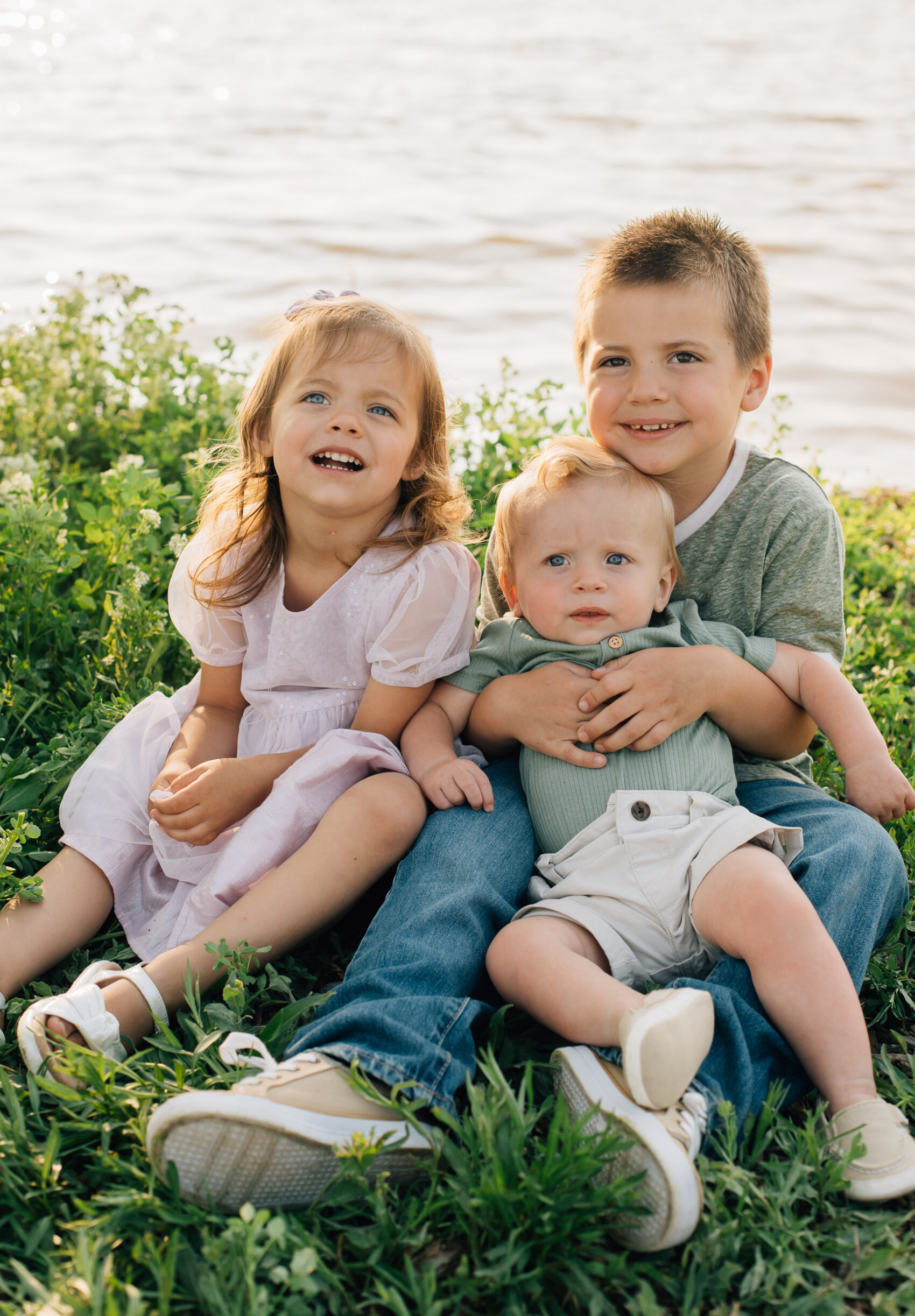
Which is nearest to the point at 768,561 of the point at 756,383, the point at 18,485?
the point at 756,383

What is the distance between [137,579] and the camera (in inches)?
113

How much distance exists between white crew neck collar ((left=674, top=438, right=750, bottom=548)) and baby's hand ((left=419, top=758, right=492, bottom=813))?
26.6 inches

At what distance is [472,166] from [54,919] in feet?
33.6

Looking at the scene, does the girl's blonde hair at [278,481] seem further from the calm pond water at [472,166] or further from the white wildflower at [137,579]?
the white wildflower at [137,579]

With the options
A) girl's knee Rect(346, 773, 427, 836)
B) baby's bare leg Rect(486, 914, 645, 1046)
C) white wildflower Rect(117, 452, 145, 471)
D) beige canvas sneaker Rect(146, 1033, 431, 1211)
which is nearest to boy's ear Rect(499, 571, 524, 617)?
girl's knee Rect(346, 773, 427, 836)

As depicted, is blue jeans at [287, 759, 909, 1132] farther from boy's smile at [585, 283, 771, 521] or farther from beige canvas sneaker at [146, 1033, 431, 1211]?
boy's smile at [585, 283, 771, 521]

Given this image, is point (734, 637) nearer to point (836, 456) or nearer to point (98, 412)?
point (98, 412)

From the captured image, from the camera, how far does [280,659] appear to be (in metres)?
2.46

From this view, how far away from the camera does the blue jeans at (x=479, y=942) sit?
1755 mm

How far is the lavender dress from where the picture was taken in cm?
221

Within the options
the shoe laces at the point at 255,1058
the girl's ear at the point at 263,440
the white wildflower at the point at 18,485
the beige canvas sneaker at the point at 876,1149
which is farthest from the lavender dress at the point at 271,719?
the beige canvas sneaker at the point at 876,1149

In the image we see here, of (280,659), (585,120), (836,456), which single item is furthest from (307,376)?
(585,120)

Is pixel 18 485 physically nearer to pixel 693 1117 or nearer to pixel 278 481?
pixel 278 481

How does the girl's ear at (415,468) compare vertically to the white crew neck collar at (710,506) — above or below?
above
